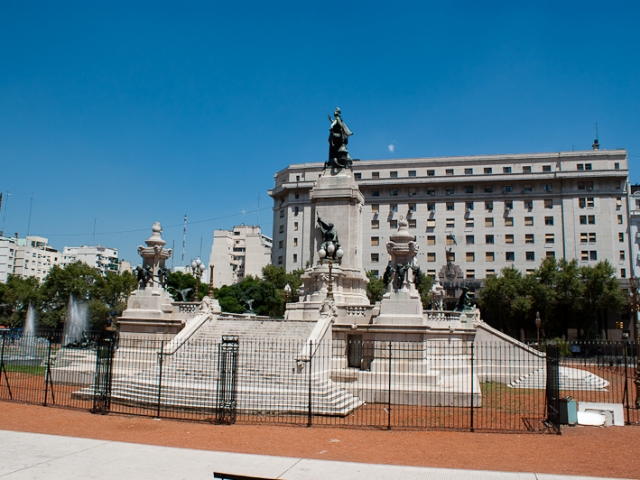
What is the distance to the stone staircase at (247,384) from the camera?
17.6m

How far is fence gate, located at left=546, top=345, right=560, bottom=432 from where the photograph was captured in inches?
610

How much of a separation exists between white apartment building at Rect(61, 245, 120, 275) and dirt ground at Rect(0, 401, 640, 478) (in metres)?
117

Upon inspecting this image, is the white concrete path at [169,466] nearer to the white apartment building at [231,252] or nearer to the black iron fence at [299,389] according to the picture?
the black iron fence at [299,389]

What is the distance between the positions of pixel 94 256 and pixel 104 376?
117 meters

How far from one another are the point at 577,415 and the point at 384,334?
25.4 feet

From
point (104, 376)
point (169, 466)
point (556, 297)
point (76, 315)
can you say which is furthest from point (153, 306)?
point (556, 297)

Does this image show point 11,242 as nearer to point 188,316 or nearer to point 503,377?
point 188,316

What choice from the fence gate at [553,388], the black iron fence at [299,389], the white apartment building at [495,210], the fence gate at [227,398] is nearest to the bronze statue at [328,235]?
the black iron fence at [299,389]

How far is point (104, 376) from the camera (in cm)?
1852

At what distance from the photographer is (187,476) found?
10133mm

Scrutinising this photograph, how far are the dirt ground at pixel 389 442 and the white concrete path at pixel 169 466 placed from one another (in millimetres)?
718

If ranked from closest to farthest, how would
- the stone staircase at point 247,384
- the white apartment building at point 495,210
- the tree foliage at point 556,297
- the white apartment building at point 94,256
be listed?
the stone staircase at point 247,384, the tree foliage at point 556,297, the white apartment building at point 495,210, the white apartment building at point 94,256

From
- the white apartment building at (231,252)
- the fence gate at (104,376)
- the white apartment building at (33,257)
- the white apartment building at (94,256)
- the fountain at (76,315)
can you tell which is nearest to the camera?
the fence gate at (104,376)

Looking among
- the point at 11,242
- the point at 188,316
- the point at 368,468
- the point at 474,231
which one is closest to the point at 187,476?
the point at 368,468
